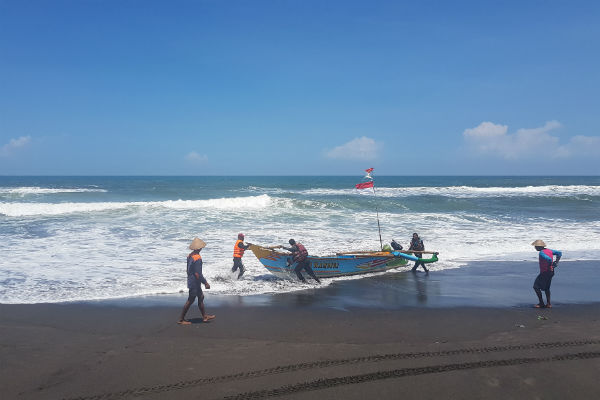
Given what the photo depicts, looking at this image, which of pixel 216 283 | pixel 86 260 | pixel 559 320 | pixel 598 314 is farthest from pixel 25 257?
pixel 598 314

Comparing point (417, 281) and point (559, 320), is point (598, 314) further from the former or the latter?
point (417, 281)

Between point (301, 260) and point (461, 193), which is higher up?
point (461, 193)

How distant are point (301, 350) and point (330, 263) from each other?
17.6ft

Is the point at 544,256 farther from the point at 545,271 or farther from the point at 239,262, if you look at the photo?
the point at 239,262

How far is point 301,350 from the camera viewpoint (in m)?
5.82

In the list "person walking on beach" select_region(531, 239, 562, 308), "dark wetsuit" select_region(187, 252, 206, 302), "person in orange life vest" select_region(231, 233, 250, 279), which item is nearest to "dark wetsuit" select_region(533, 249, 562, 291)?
"person walking on beach" select_region(531, 239, 562, 308)

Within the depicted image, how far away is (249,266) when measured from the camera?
40.6 ft

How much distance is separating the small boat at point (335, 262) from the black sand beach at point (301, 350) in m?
1.93

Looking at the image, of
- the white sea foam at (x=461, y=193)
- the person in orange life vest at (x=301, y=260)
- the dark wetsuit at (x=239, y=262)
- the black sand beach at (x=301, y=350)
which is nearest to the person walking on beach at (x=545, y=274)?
the black sand beach at (x=301, y=350)

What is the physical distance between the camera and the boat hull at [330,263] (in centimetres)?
1068

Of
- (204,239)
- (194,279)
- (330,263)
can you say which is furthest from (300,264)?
(204,239)

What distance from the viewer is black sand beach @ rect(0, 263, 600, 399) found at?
470 cm

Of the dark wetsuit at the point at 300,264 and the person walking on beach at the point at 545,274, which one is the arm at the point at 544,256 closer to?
the person walking on beach at the point at 545,274

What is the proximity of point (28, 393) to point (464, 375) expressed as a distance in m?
5.14
